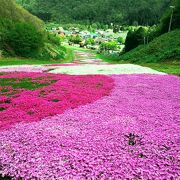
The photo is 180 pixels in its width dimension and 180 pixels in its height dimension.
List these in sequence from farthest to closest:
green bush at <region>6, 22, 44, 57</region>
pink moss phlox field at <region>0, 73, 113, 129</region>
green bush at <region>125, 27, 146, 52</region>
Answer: green bush at <region>125, 27, 146, 52</region>, green bush at <region>6, 22, 44, 57</region>, pink moss phlox field at <region>0, 73, 113, 129</region>

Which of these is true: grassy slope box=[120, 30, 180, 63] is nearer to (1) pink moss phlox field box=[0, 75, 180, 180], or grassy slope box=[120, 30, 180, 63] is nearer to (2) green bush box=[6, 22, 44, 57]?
(2) green bush box=[6, 22, 44, 57]

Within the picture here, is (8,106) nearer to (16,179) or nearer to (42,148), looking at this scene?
(42,148)

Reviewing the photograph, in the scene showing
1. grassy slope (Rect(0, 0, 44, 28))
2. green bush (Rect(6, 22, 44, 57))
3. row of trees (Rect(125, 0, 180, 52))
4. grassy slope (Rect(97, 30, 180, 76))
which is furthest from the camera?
row of trees (Rect(125, 0, 180, 52))

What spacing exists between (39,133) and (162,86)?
1345cm

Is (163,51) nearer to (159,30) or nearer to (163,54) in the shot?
(163,54)

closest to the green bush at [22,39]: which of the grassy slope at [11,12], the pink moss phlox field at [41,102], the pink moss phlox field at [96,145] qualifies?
the grassy slope at [11,12]

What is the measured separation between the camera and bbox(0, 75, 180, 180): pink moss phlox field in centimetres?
691

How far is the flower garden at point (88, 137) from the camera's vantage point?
22.9 ft

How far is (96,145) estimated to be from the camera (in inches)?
329

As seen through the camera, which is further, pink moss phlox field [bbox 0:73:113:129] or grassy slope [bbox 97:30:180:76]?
grassy slope [bbox 97:30:180:76]

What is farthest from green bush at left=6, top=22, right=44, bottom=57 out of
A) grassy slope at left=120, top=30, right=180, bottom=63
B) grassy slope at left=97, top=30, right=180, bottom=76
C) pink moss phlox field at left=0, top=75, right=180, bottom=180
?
pink moss phlox field at left=0, top=75, right=180, bottom=180

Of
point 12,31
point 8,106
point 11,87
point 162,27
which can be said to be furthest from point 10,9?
point 8,106

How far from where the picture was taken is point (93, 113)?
12172 mm

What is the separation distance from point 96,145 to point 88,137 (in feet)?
2.33
